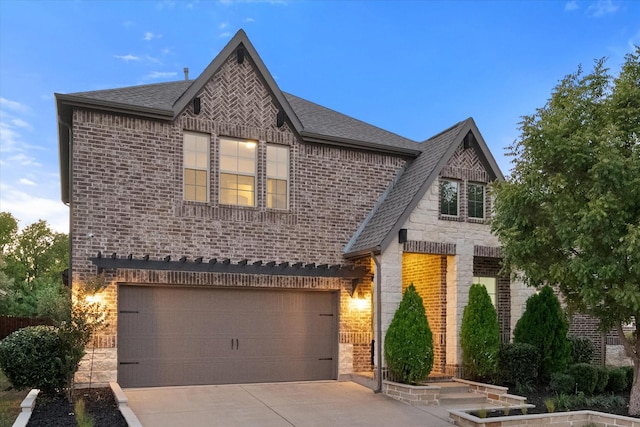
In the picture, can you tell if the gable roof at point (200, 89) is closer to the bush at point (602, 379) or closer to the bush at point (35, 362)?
the bush at point (35, 362)

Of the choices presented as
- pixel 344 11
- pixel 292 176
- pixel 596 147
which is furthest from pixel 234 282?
pixel 344 11

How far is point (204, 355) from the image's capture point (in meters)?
13.1

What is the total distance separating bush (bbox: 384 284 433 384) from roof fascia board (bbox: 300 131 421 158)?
13.9 feet

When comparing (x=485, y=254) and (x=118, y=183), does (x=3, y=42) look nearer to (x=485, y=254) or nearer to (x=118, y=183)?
(x=118, y=183)

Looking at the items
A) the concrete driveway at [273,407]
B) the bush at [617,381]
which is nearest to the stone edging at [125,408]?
the concrete driveway at [273,407]

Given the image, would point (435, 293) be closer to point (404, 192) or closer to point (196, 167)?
point (404, 192)

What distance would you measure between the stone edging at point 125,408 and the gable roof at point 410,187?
6198mm

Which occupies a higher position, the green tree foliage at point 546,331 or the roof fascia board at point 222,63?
the roof fascia board at point 222,63

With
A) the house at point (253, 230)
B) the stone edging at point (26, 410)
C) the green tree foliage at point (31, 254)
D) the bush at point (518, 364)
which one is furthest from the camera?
the green tree foliage at point (31, 254)

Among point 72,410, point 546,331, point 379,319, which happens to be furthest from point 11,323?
point 546,331

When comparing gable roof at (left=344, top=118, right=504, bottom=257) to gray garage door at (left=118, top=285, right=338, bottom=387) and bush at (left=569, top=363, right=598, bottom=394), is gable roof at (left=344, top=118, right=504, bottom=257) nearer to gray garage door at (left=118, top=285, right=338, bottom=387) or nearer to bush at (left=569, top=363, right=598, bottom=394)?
gray garage door at (left=118, top=285, right=338, bottom=387)

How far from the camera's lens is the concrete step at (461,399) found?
12.0m

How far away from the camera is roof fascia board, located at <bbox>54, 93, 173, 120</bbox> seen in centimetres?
1207

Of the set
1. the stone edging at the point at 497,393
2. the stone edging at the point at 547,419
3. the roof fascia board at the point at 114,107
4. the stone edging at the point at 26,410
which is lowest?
the stone edging at the point at 497,393
